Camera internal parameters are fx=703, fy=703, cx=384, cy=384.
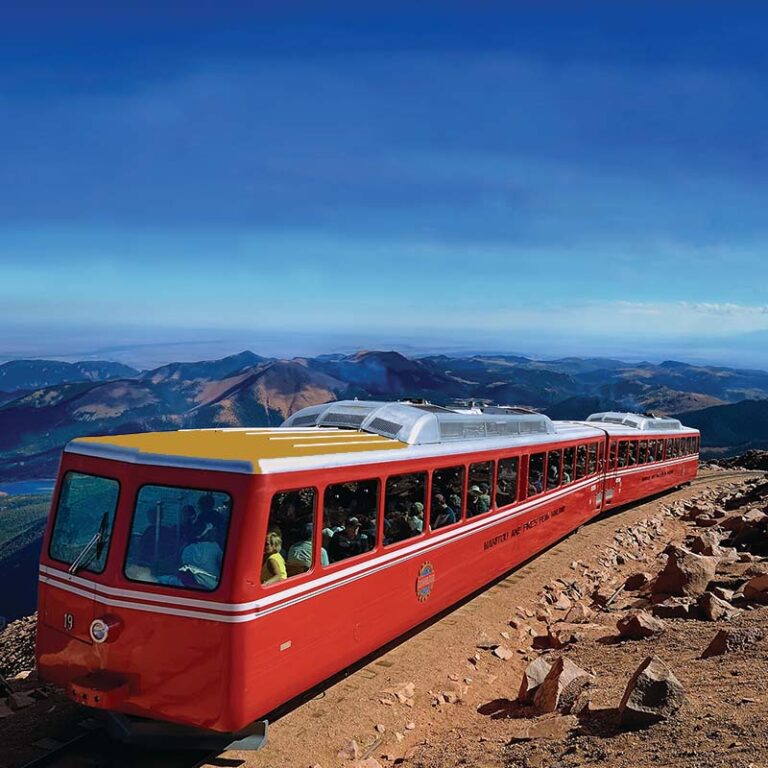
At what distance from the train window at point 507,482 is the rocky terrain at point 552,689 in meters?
1.75

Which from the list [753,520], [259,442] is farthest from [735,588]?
[259,442]

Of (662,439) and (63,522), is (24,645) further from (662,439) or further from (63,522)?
(662,439)

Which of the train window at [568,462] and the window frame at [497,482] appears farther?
the train window at [568,462]

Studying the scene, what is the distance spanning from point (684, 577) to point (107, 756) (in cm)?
885

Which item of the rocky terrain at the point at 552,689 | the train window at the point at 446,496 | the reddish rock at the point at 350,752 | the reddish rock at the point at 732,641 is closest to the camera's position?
the rocky terrain at the point at 552,689

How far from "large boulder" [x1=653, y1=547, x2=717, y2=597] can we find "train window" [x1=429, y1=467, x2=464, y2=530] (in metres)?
4.00

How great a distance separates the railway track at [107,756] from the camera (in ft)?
21.2

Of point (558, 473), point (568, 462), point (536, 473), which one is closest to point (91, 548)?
point (536, 473)

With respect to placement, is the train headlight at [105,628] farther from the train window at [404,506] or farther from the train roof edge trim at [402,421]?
the train roof edge trim at [402,421]

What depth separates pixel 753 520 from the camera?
16.8 metres

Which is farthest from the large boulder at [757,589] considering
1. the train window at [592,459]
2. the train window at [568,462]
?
the train window at [592,459]

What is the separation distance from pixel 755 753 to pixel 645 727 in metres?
1.02

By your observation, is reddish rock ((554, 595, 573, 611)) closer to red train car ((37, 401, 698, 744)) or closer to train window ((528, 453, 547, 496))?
train window ((528, 453, 547, 496))

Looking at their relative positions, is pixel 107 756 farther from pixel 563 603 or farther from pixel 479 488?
pixel 563 603
